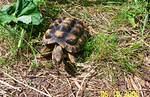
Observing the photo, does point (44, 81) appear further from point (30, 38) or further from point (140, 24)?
point (140, 24)

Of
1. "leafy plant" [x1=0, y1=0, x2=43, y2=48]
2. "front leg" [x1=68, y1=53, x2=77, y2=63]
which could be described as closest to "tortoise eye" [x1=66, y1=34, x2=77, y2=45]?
"front leg" [x1=68, y1=53, x2=77, y2=63]

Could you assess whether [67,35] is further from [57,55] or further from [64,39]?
[57,55]

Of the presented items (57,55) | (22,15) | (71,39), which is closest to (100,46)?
(71,39)

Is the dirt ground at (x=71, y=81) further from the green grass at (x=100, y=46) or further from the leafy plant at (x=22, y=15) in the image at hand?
the leafy plant at (x=22, y=15)

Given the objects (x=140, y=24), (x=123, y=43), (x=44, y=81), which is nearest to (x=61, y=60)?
(x=44, y=81)

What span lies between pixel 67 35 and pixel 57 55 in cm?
19

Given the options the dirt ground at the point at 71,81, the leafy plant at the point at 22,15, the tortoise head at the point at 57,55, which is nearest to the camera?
the dirt ground at the point at 71,81

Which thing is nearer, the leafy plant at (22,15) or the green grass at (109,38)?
the green grass at (109,38)

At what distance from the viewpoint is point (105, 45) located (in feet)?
12.7

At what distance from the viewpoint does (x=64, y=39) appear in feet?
12.6

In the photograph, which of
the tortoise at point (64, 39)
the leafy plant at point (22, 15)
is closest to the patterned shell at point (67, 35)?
the tortoise at point (64, 39)

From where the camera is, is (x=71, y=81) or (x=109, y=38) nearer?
(x=71, y=81)

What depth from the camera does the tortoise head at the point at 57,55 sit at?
3.77 metres

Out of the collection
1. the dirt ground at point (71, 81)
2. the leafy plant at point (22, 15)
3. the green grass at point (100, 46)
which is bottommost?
the dirt ground at point (71, 81)
